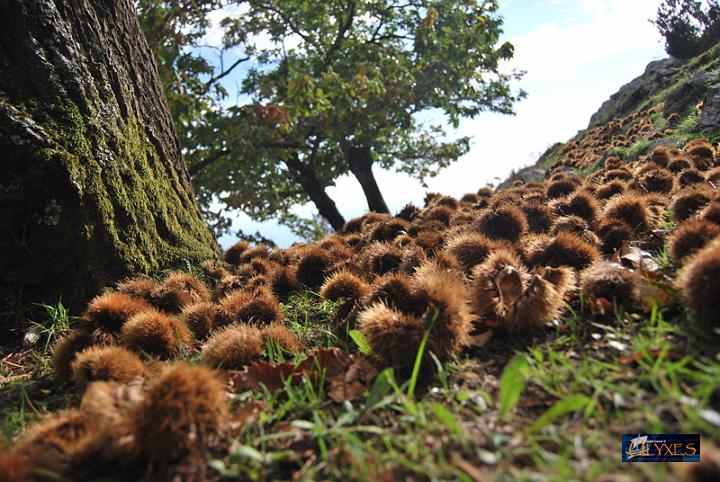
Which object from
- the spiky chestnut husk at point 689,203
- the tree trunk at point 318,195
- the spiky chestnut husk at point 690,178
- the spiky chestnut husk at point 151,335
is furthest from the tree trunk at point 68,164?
the tree trunk at point 318,195

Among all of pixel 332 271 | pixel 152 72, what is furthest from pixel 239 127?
pixel 332 271

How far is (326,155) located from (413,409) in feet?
51.5

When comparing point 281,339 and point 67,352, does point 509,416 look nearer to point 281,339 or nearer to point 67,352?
A: point 281,339

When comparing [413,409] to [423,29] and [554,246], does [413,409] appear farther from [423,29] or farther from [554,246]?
[423,29]

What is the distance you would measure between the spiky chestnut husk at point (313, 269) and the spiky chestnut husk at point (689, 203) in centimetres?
204

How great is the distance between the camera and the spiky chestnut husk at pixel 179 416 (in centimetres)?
112

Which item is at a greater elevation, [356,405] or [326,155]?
[326,155]

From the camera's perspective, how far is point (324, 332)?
212 centimetres

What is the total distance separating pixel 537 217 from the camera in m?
3.21

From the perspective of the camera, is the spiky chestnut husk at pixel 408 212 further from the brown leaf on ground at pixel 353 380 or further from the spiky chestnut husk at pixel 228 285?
the brown leaf on ground at pixel 353 380

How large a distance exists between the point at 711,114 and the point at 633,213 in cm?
490

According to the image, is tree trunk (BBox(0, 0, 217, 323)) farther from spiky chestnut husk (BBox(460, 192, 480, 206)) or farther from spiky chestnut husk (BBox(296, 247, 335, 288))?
spiky chestnut husk (BBox(460, 192, 480, 206))

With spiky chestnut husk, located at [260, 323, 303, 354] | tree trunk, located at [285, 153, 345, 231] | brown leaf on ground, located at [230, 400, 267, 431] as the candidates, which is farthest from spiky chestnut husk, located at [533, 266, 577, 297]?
tree trunk, located at [285, 153, 345, 231]

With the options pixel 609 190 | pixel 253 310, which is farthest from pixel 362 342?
pixel 609 190
